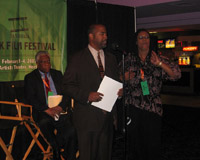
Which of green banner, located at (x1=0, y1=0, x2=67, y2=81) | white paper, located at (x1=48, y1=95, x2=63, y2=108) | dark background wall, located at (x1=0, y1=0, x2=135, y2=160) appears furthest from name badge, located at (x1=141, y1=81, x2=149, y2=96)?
green banner, located at (x1=0, y1=0, x2=67, y2=81)

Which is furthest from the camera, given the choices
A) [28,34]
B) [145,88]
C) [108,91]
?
[28,34]

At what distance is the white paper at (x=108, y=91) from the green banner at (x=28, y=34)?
1.83 metres

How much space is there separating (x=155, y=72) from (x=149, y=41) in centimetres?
33

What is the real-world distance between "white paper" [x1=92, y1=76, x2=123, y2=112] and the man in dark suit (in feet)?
0.18

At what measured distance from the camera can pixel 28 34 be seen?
3.92 metres

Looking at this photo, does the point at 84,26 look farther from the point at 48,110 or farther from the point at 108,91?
the point at 108,91

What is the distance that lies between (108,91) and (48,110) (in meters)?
1.28

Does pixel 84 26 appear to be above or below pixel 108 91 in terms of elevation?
above

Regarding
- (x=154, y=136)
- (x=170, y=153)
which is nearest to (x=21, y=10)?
(x=154, y=136)

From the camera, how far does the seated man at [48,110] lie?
3395 millimetres

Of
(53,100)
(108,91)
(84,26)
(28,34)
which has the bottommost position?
(53,100)

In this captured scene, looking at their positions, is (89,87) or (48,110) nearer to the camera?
(89,87)

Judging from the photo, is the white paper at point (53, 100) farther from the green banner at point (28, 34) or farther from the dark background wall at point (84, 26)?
the green banner at point (28, 34)

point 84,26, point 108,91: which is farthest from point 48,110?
point 84,26
